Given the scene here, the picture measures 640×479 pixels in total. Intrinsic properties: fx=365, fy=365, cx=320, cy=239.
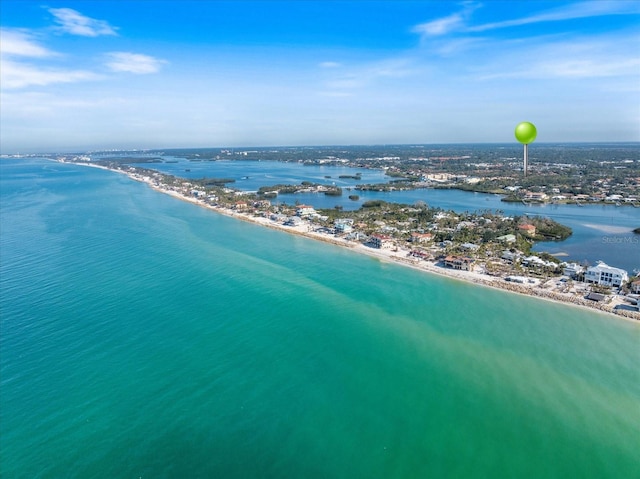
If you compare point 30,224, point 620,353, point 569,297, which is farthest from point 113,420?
point 30,224

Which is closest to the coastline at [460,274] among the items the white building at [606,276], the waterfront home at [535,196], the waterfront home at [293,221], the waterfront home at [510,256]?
the waterfront home at [293,221]

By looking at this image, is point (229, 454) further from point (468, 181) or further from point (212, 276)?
point (468, 181)

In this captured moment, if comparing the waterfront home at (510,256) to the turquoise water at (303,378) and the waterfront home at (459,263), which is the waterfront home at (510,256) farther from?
the turquoise water at (303,378)

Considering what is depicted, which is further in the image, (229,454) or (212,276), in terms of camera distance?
(212,276)

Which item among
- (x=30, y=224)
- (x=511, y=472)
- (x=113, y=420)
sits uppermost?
(x=30, y=224)

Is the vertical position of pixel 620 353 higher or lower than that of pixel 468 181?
lower

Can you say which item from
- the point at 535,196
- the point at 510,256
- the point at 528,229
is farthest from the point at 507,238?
the point at 535,196
